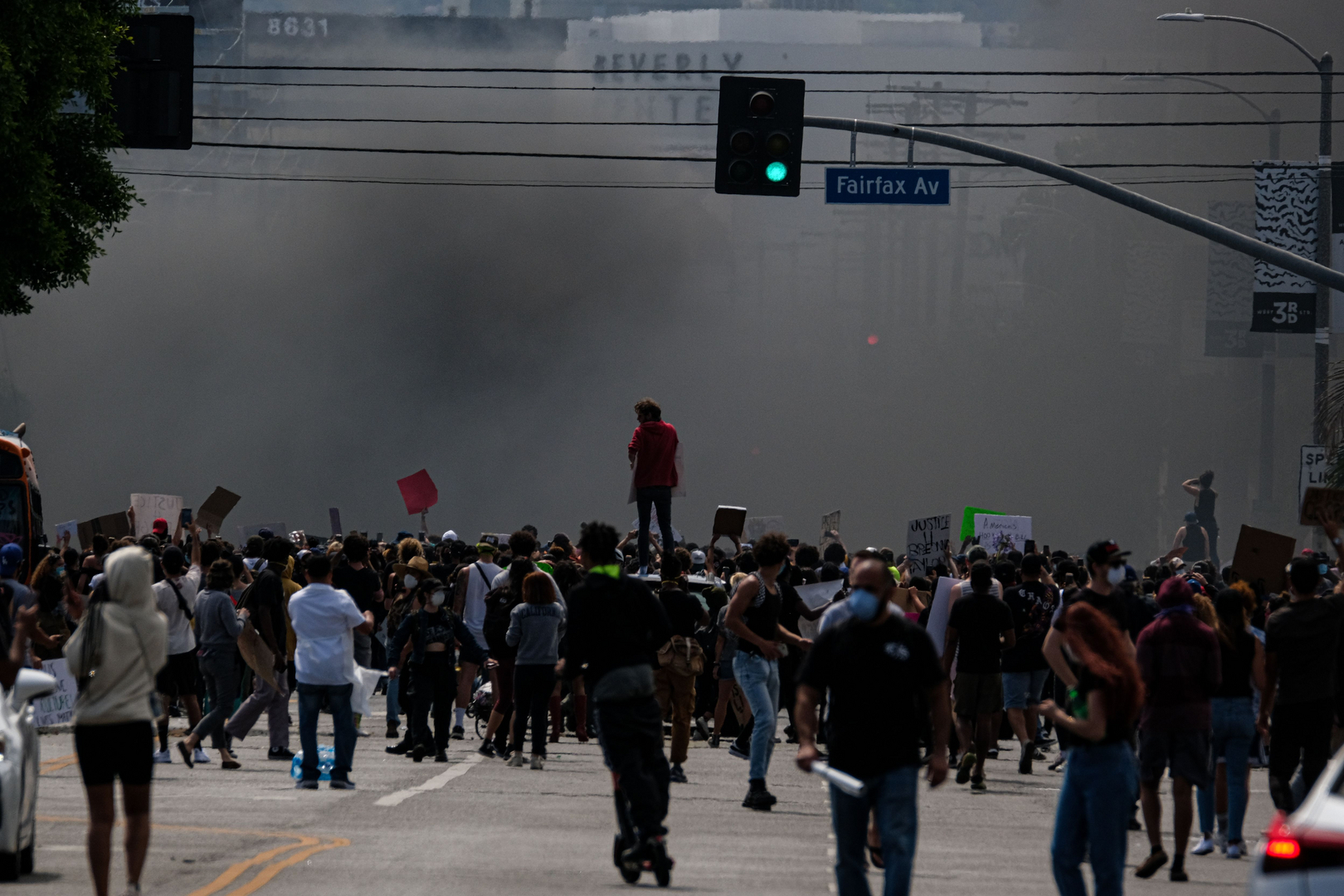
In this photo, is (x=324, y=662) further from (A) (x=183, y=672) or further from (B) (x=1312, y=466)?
(B) (x=1312, y=466)

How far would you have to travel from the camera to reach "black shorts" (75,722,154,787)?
24.0ft

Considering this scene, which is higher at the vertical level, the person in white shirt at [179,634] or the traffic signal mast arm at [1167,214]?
the traffic signal mast arm at [1167,214]

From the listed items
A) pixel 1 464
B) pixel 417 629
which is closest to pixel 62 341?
pixel 1 464

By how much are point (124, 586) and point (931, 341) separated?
46420 mm

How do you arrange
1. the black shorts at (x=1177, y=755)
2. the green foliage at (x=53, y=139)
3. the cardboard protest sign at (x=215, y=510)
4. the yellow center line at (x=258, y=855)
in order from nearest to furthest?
1. the yellow center line at (x=258, y=855)
2. the black shorts at (x=1177, y=755)
3. the cardboard protest sign at (x=215, y=510)
4. the green foliage at (x=53, y=139)

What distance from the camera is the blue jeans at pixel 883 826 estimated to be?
255 inches

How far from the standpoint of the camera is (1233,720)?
10102 millimetres

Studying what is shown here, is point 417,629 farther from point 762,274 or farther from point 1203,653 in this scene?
point 762,274

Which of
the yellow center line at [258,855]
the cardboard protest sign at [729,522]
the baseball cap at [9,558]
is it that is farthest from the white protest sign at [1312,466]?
the yellow center line at [258,855]

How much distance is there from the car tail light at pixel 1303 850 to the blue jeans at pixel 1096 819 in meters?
2.39

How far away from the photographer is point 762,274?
54156mm

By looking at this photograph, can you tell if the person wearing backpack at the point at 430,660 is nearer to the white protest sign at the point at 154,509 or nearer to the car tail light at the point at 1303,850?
the car tail light at the point at 1303,850

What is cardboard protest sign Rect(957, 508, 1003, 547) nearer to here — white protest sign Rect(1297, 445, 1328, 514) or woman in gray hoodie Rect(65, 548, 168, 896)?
white protest sign Rect(1297, 445, 1328, 514)

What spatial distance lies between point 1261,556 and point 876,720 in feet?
33.4
